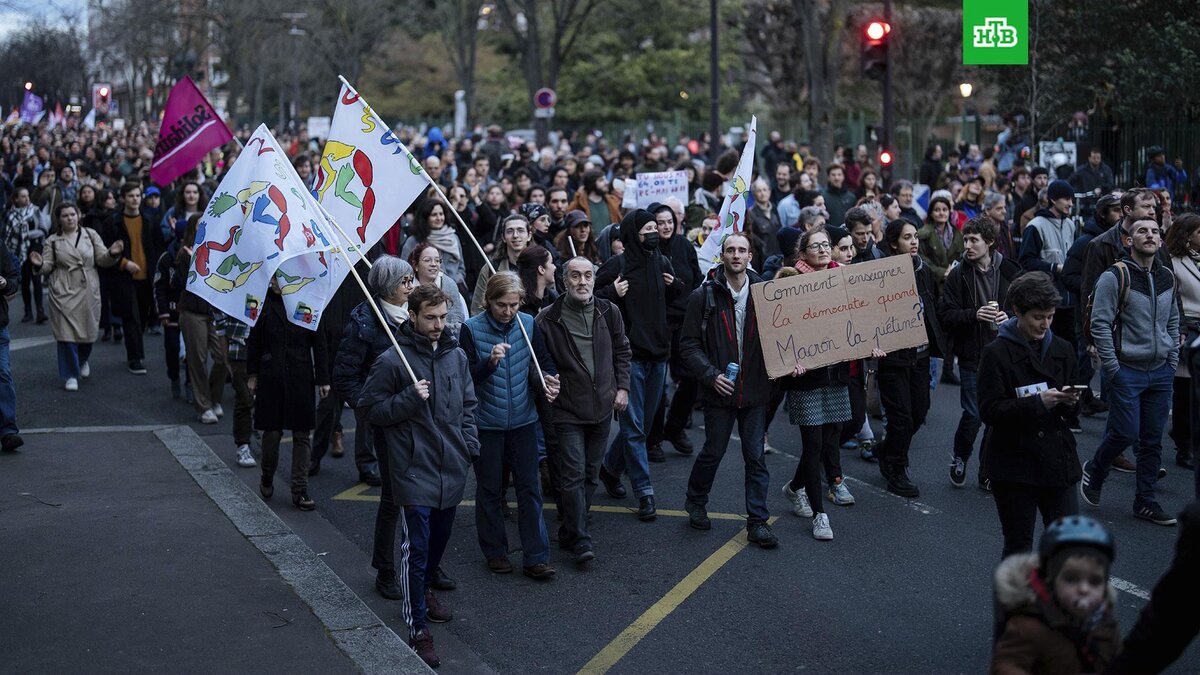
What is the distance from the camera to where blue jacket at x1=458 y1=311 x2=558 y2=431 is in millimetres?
7344

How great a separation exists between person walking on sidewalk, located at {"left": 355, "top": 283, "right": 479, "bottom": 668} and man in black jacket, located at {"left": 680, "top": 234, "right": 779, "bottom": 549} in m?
1.81

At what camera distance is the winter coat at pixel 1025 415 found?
236 inches

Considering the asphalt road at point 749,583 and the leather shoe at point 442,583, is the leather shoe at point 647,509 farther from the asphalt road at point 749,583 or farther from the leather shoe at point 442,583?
the leather shoe at point 442,583

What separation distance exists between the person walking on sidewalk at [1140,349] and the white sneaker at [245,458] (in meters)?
5.72

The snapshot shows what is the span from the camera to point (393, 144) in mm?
8109

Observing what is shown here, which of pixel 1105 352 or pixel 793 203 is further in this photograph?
pixel 793 203

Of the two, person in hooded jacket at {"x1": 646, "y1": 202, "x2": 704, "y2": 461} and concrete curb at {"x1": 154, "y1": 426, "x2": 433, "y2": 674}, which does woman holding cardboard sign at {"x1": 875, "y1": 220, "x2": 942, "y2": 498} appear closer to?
person in hooded jacket at {"x1": 646, "y1": 202, "x2": 704, "y2": 461}

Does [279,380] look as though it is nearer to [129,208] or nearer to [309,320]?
[309,320]

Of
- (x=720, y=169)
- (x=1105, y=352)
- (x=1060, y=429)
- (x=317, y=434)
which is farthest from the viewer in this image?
(x=720, y=169)

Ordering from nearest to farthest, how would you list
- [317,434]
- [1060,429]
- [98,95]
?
[1060,429] → [317,434] → [98,95]

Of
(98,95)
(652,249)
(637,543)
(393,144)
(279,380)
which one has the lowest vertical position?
(637,543)

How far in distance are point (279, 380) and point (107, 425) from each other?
3294 mm

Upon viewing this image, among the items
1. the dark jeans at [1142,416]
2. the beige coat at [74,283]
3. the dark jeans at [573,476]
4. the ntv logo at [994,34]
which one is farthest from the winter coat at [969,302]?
the ntv logo at [994,34]

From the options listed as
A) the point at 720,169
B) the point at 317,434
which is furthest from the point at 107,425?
the point at 720,169
